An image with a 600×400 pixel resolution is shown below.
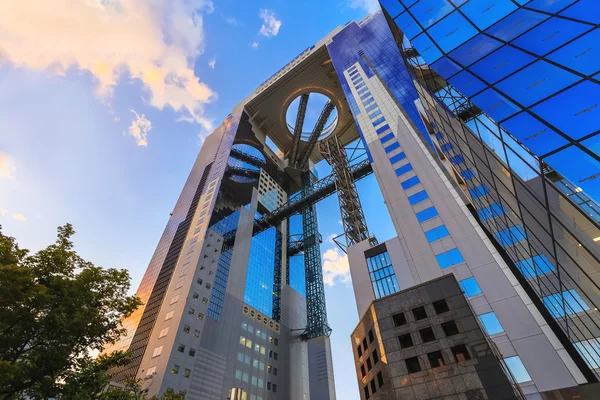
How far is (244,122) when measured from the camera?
96.1 meters

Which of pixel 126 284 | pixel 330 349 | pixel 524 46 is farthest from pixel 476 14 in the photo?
pixel 330 349

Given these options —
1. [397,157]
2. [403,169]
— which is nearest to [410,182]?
[403,169]

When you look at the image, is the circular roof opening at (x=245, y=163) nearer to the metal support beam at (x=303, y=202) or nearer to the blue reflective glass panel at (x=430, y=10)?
the metal support beam at (x=303, y=202)

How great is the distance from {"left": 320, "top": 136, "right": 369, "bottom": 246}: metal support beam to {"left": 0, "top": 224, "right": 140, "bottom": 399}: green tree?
40.2 meters

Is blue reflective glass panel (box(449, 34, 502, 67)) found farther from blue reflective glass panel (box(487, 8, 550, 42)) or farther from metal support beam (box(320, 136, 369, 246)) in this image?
metal support beam (box(320, 136, 369, 246))

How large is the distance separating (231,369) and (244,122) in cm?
7021

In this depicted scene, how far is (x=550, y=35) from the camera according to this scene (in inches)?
445

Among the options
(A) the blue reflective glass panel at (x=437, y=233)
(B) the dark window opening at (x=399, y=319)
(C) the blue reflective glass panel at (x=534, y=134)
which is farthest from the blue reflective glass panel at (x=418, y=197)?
(C) the blue reflective glass panel at (x=534, y=134)

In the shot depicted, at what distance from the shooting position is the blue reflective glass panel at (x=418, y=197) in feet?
119

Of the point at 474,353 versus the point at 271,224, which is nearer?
the point at 474,353

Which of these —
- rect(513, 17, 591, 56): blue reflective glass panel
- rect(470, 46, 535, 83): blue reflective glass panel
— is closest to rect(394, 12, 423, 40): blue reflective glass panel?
rect(470, 46, 535, 83): blue reflective glass panel

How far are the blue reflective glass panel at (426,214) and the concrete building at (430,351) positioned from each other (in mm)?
10010

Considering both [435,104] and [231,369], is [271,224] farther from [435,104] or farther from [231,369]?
[435,104]

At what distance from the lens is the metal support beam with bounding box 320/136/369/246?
52.8 meters
